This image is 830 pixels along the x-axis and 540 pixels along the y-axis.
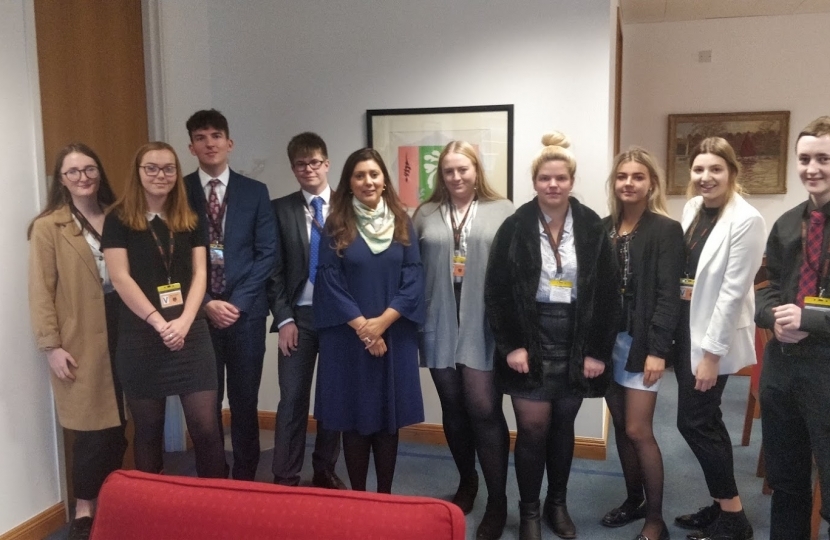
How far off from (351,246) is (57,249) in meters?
1.09

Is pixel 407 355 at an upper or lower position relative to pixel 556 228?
lower

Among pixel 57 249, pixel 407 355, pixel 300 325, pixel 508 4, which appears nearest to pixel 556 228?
pixel 407 355

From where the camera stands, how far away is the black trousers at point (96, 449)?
2506mm

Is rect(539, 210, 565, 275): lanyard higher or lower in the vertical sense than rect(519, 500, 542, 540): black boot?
higher

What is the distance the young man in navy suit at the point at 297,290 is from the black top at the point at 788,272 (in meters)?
1.60

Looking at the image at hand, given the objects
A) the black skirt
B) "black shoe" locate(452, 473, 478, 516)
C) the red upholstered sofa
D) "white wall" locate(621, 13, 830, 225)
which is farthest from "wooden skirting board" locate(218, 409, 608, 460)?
"white wall" locate(621, 13, 830, 225)

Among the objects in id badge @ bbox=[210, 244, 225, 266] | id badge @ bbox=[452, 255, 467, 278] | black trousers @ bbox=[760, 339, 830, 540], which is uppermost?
id badge @ bbox=[210, 244, 225, 266]

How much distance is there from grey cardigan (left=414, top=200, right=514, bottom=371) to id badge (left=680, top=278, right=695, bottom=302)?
0.69 meters

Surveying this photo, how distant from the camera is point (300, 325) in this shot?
107 inches

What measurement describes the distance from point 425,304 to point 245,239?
0.78 metres

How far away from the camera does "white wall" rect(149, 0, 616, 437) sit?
3.24 m

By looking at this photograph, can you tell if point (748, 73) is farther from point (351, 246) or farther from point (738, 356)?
point (351, 246)

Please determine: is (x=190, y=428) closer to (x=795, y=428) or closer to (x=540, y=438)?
(x=540, y=438)

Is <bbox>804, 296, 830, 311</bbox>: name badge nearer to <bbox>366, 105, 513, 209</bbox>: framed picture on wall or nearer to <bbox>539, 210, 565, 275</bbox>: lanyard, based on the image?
<bbox>539, 210, 565, 275</bbox>: lanyard
